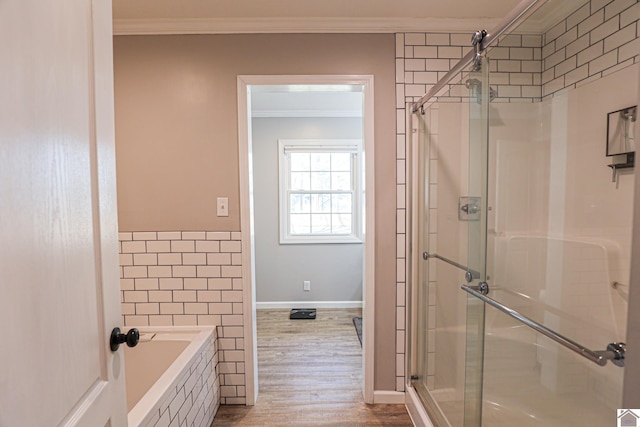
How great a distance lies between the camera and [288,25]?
6.07 ft

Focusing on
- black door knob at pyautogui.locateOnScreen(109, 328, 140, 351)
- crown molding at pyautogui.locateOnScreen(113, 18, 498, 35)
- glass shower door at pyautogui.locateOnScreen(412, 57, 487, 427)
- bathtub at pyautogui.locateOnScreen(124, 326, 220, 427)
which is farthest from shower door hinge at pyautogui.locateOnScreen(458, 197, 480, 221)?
bathtub at pyautogui.locateOnScreen(124, 326, 220, 427)

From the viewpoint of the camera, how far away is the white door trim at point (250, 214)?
1.89m

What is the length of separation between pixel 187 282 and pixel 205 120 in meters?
1.05

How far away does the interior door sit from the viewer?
0.50 metres

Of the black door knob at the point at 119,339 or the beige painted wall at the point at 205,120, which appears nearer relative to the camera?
the black door knob at the point at 119,339

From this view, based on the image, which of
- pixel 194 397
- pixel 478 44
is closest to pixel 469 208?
pixel 478 44

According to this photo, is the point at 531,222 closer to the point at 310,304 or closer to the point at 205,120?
the point at 205,120

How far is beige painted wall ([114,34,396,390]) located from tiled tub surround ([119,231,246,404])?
106 millimetres

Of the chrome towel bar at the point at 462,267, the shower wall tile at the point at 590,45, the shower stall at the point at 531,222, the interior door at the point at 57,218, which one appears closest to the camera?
the interior door at the point at 57,218

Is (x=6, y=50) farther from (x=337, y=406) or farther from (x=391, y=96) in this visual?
(x=337, y=406)

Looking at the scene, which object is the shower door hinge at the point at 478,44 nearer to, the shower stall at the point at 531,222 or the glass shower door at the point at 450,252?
the shower stall at the point at 531,222

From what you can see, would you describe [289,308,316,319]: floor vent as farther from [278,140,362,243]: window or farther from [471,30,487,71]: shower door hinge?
[471,30,487,71]: shower door hinge

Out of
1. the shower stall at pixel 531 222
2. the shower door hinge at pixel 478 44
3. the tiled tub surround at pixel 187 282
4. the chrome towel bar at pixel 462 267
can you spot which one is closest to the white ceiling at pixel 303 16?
the shower stall at pixel 531 222

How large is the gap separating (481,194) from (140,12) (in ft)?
7.12
